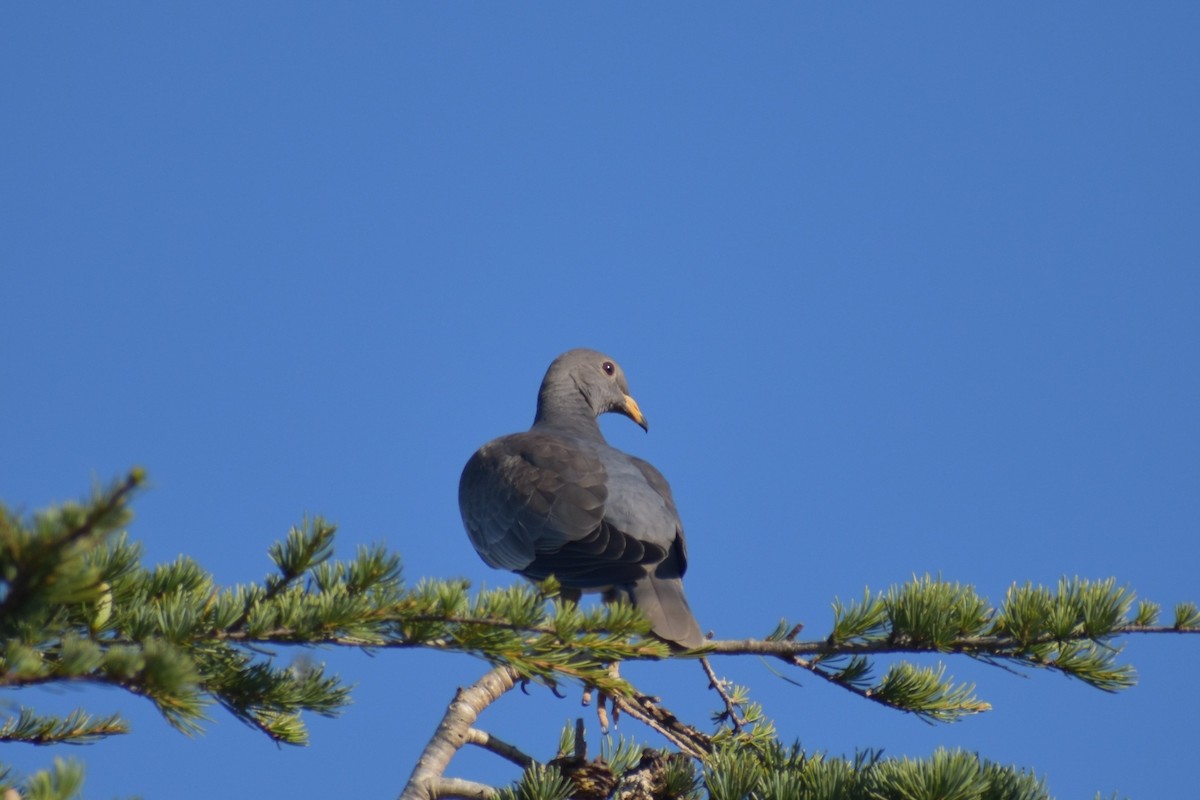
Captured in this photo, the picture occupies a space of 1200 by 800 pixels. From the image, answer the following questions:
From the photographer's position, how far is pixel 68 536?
5.47 feet

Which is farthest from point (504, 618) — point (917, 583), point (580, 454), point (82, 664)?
point (580, 454)

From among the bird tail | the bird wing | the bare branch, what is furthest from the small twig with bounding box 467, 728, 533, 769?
the bird wing

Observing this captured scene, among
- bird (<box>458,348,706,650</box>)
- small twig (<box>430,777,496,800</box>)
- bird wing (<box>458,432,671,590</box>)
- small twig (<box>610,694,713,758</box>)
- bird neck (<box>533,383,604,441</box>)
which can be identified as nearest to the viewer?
small twig (<box>430,777,496,800</box>)

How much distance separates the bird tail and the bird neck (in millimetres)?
2907

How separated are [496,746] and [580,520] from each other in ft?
7.64

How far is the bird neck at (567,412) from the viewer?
850 centimetres

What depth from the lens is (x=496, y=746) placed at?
3.87 m

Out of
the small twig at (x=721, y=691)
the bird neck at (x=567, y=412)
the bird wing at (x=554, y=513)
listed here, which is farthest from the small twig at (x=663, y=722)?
the bird neck at (x=567, y=412)

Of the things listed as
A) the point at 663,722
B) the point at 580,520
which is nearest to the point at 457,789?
the point at 663,722

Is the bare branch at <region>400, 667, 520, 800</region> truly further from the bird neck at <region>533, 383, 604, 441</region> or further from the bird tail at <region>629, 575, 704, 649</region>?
the bird neck at <region>533, 383, 604, 441</region>

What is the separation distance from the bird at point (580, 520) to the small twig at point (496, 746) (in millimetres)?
1031

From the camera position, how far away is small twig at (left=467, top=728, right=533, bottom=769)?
376cm

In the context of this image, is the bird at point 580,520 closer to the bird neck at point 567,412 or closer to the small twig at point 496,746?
the bird neck at point 567,412

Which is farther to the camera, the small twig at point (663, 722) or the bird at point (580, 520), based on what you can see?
the bird at point (580, 520)
